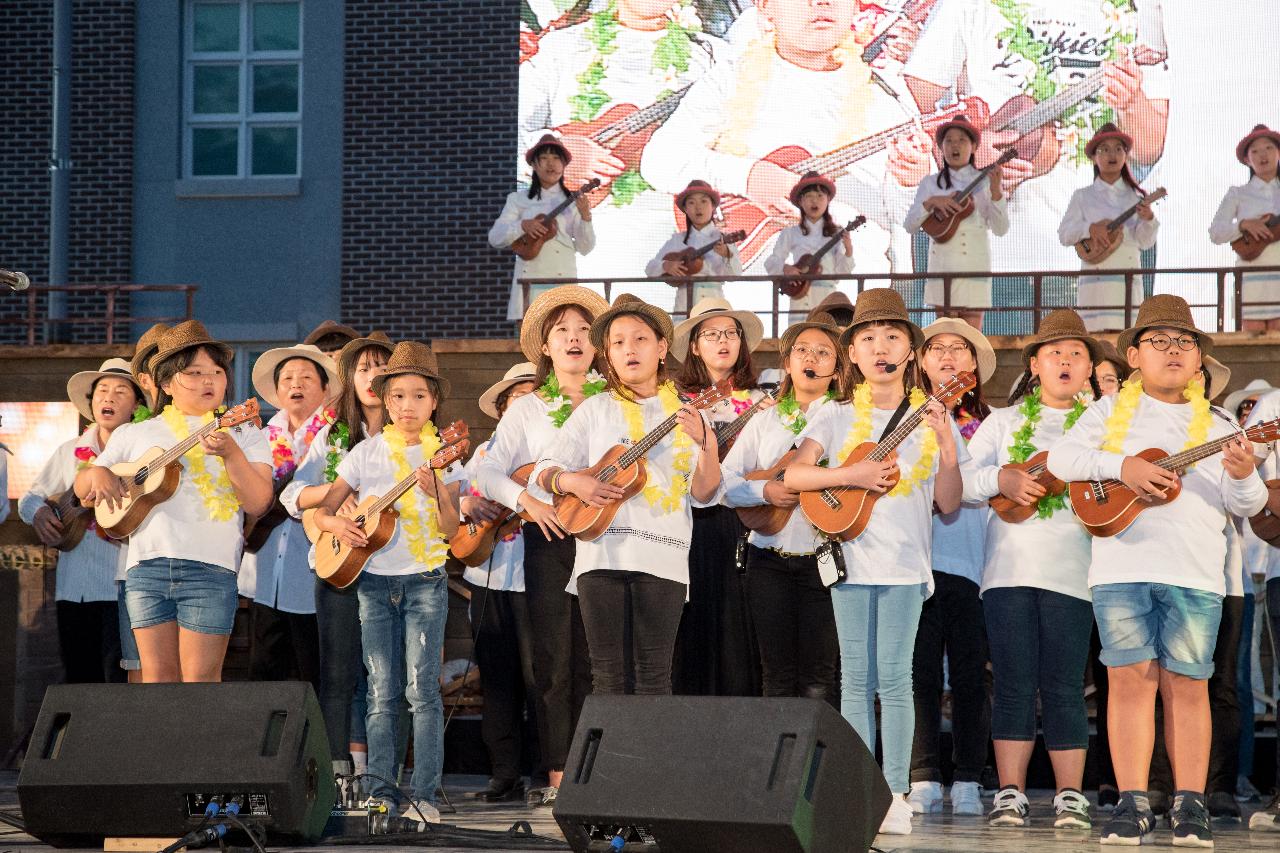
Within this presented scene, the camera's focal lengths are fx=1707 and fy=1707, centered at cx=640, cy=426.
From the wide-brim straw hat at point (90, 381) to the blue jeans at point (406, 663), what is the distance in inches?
85.0

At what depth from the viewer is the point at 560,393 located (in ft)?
20.6

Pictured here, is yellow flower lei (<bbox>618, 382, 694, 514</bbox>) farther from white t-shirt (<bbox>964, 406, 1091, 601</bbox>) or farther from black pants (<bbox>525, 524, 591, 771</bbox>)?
white t-shirt (<bbox>964, 406, 1091, 601</bbox>)

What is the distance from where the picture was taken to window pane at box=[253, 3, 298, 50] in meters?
14.6

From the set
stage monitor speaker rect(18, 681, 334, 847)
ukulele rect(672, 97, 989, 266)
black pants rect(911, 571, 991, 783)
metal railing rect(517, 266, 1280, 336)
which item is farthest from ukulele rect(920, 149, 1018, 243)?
stage monitor speaker rect(18, 681, 334, 847)

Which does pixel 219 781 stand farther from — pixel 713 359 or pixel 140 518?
pixel 713 359

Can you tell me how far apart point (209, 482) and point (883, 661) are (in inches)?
96.9

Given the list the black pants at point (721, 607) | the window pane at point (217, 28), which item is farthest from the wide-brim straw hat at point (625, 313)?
the window pane at point (217, 28)

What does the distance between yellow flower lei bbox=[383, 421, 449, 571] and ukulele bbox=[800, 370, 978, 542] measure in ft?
4.24

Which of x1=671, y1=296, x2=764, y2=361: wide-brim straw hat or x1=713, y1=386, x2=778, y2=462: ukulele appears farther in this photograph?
x1=671, y1=296, x2=764, y2=361: wide-brim straw hat

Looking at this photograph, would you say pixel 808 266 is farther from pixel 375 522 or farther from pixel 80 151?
pixel 80 151

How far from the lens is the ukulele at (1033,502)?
19.3ft

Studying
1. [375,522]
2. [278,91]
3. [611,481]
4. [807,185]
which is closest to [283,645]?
[375,522]

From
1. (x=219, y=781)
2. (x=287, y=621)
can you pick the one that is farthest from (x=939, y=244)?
(x=219, y=781)

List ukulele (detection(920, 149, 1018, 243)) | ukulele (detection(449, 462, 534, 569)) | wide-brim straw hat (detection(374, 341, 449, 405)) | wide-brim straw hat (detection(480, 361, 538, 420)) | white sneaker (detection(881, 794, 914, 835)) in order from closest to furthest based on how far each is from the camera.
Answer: white sneaker (detection(881, 794, 914, 835)) → wide-brim straw hat (detection(374, 341, 449, 405)) → ukulele (detection(449, 462, 534, 569)) → wide-brim straw hat (detection(480, 361, 538, 420)) → ukulele (detection(920, 149, 1018, 243))
